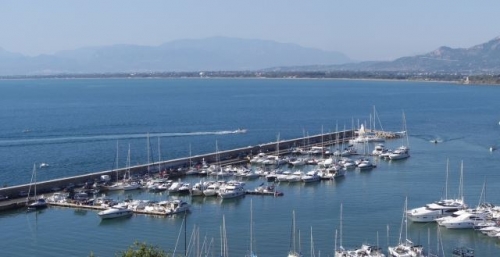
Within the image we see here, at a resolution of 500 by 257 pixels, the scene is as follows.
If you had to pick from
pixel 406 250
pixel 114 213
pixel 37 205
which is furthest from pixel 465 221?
pixel 37 205

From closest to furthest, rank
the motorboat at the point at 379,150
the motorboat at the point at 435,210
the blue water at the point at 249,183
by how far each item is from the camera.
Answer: the blue water at the point at 249,183, the motorboat at the point at 435,210, the motorboat at the point at 379,150

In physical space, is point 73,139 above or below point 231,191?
below

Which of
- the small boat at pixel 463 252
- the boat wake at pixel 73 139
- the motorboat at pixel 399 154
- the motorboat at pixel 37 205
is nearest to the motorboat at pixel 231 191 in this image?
the motorboat at pixel 37 205

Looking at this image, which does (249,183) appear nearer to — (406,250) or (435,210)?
(435,210)

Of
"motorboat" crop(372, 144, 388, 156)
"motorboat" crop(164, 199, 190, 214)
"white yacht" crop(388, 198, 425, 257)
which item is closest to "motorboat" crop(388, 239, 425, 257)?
"white yacht" crop(388, 198, 425, 257)

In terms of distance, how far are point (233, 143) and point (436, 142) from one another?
12.1 m

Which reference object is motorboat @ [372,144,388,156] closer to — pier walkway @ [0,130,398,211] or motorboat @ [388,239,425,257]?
pier walkway @ [0,130,398,211]

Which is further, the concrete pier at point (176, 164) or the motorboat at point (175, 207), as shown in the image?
the concrete pier at point (176, 164)

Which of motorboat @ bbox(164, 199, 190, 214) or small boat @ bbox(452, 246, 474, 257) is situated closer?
small boat @ bbox(452, 246, 474, 257)

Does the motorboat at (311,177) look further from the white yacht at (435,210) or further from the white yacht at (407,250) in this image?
the white yacht at (407,250)

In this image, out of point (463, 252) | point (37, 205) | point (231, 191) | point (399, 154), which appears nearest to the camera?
point (463, 252)

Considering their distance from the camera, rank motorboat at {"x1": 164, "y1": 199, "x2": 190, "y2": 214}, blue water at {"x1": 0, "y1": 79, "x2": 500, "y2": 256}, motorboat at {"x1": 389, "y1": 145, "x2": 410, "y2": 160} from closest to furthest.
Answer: blue water at {"x1": 0, "y1": 79, "x2": 500, "y2": 256} → motorboat at {"x1": 164, "y1": 199, "x2": 190, "y2": 214} → motorboat at {"x1": 389, "y1": 145, "x2": 410, "y2": 160}

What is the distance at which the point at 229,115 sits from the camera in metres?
66.8

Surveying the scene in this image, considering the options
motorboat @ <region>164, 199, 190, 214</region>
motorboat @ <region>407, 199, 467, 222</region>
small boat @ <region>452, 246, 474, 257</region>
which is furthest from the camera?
motorboat @ <region>164, 199, 190, 214</region>
